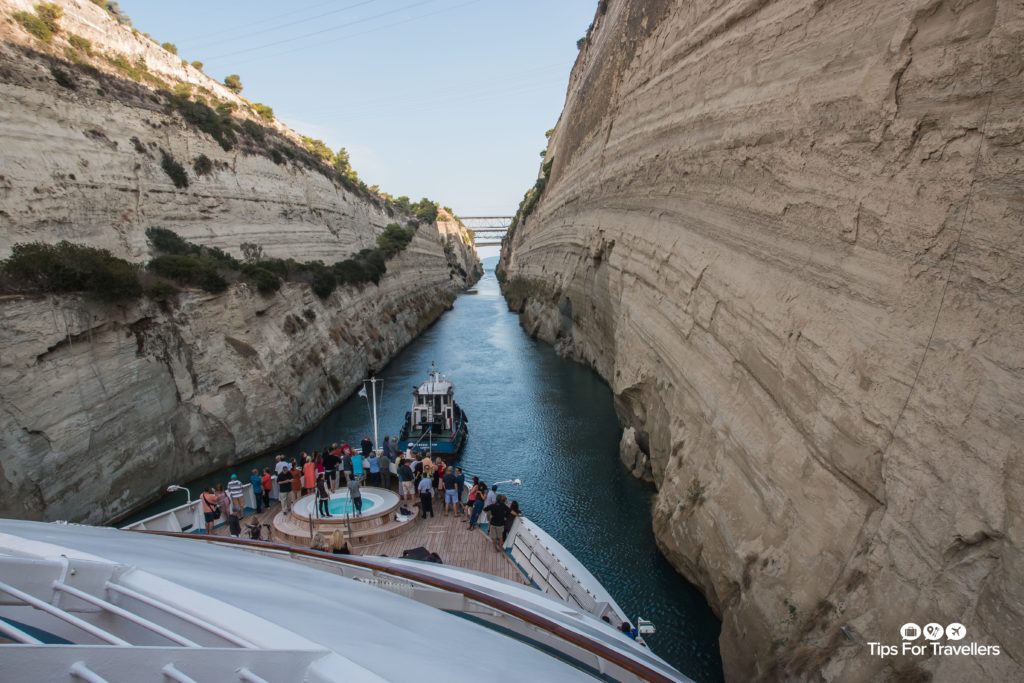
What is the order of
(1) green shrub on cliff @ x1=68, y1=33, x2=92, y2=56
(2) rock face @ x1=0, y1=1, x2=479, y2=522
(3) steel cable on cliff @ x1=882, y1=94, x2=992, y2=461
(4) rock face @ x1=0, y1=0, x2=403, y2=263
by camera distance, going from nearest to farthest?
(3) steel cable on cliff @ x1=882, y1=94, x2=992, y2=461, (2) rock face @ x1=0, y1=1, x2=479, y2=522, (4) rock face @ x1=0, y1=0, x2=403, y2=263, (1) green shrub on cliff @ x1=68, y1=33, x2=92, y2=56

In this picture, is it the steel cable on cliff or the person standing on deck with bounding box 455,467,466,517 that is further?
the person standing on deck with bounding box 455,467,466,517

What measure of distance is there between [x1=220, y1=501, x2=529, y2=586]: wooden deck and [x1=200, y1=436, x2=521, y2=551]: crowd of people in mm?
186

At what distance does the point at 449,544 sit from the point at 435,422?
9.10 m

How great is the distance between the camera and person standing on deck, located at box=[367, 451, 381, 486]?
1443 centimetres

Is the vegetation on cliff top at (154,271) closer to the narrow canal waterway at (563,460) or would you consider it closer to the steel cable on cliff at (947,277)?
the narrow canal waterway at (563,460)

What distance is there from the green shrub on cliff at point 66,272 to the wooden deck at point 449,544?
7.59 meters

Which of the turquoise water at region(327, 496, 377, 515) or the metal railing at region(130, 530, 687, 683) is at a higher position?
the metal railing at region(130, 530, 687, 683)

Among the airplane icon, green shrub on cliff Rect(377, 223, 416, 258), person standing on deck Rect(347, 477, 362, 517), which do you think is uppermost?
green shrub on cliff Rect(377, 223, 416, 258)

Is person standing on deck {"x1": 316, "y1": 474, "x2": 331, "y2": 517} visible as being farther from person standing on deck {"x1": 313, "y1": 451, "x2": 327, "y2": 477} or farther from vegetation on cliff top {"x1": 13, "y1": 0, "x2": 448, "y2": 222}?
vegetation on cliff top {"x1": 13, "y1": 0, "x2": 448, "y2": 222}

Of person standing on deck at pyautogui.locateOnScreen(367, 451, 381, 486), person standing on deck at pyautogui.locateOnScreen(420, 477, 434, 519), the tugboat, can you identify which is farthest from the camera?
the tugboat

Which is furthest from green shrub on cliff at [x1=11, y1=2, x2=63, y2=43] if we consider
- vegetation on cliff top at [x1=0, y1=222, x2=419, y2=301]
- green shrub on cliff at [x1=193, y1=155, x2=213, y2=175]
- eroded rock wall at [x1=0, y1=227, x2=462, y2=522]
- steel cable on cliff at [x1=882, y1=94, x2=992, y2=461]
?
steel cable on cliff at [x1=882, y1=94, x2=992, y2=461]

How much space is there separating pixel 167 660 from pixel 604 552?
12060mm

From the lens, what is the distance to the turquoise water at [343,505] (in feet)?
40.9

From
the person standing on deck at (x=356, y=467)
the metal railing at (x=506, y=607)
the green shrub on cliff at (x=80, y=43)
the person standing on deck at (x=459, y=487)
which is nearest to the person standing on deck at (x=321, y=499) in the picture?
the person standing on deck at (x=356, y=467)
